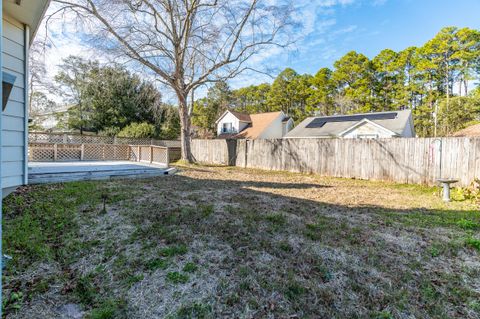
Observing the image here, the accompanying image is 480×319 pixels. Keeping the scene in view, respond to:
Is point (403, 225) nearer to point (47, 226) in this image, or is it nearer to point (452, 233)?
point (452, 233)

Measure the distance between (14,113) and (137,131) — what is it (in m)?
16.0

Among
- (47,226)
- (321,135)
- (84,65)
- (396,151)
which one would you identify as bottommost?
(47,226)

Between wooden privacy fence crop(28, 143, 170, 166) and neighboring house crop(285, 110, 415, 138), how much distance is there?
11386mm

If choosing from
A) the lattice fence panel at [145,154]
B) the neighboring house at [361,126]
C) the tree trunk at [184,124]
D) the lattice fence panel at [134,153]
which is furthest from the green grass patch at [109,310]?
the neighboring house at [361,126]

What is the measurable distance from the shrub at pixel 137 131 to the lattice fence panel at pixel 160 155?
310 inches

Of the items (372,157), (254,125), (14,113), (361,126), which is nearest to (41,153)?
(14,113)

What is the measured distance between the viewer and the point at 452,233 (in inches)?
147

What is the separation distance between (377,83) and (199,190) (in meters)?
28.0

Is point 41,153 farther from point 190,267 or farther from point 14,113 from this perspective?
point 190,267

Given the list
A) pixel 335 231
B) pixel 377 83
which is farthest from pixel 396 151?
pixel 377 83

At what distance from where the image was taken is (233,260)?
2793 mm

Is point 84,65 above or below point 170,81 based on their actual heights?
above

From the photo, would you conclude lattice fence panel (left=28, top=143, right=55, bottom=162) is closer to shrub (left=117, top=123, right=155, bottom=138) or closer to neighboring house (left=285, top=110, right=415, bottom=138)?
shrub (left=117, top=123, right=155, bottom=138)

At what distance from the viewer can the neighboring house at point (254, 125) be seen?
23234 millimetres
